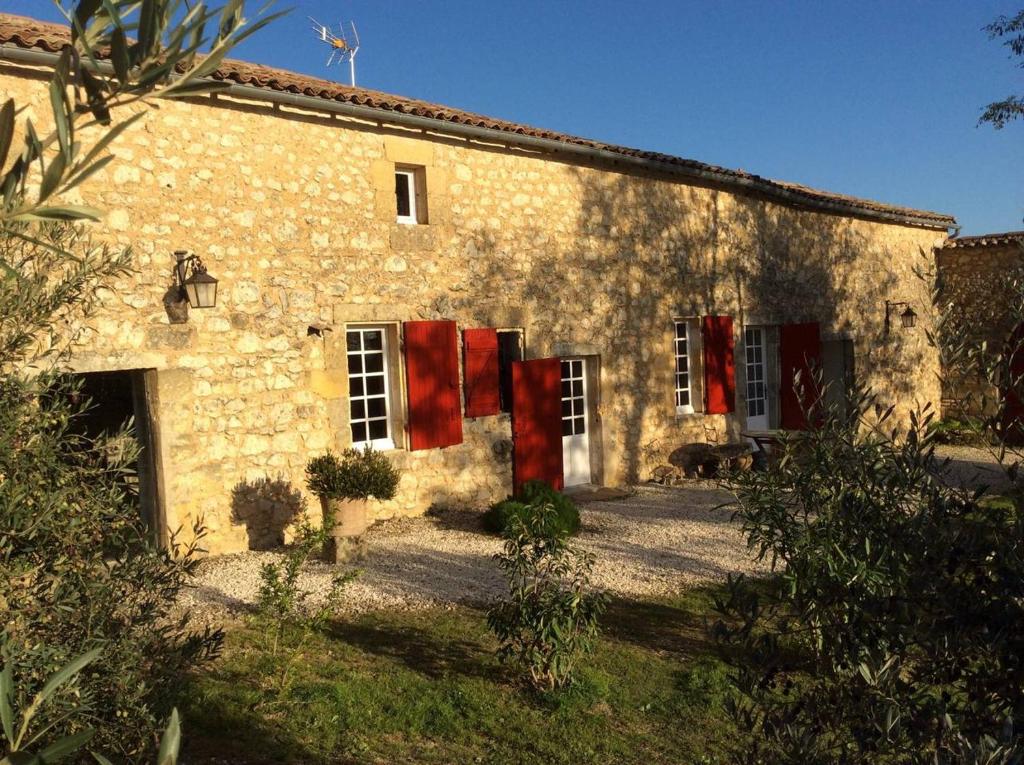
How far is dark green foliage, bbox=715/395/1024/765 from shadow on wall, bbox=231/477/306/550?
565 centimetres

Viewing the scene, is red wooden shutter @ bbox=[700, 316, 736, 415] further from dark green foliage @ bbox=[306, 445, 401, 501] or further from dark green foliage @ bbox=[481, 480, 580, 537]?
dark green foliage @ bbox=[306, 445, 401, 501]

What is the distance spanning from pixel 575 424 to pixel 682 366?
2175mm

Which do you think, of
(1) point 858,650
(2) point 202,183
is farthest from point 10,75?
(1) point 858,650

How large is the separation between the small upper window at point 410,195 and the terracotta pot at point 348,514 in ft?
9.69

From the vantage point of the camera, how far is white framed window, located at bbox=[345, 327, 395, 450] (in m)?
8.24

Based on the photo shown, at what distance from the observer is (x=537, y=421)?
9492 millimetres

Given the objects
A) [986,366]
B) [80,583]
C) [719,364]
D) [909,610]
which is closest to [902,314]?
[719,364]

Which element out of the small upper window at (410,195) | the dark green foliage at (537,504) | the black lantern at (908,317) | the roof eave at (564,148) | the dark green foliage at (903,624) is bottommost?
the dark green foliage at (537,504)

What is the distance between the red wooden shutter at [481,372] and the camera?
29.1ft

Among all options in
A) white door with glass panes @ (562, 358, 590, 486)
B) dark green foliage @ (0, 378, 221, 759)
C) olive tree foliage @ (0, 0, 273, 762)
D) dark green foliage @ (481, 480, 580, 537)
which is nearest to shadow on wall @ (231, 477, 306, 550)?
dark green foliage @ (481, 480, 580, 537)

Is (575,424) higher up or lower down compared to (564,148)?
lower down

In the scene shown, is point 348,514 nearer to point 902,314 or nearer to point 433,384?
point 433,384

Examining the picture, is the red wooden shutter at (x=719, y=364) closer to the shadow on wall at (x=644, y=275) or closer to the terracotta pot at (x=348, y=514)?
the shadow on wall at (x=644, y=275)

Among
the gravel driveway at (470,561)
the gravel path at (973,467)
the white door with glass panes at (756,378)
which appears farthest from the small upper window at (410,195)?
the gravel path at (973,467)
